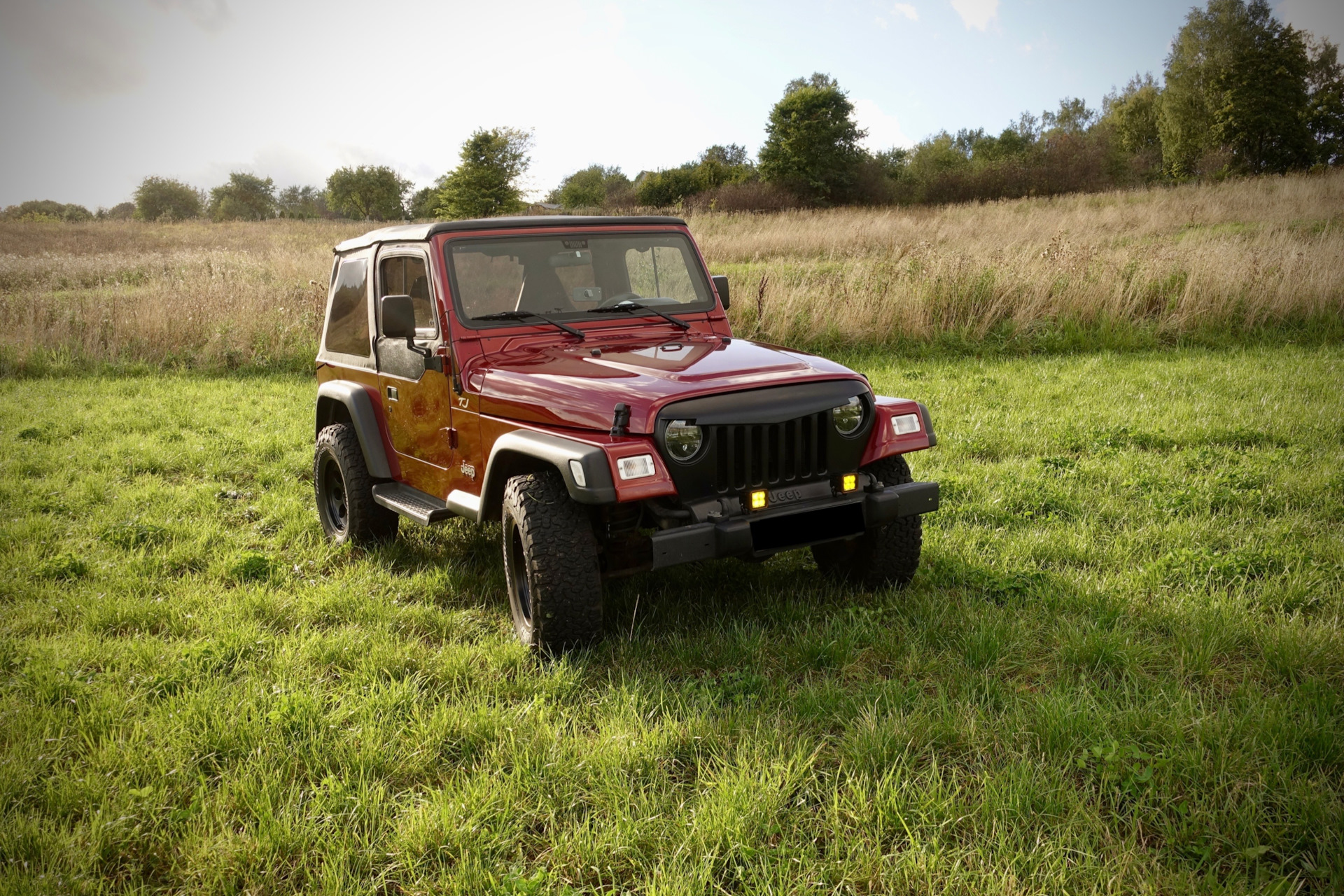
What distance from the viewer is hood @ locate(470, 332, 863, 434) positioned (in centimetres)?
336

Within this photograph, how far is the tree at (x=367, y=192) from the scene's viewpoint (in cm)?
6069

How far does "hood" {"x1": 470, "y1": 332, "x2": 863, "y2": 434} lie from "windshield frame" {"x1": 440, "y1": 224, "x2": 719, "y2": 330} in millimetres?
146

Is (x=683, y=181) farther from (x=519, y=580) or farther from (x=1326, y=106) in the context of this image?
(x=519, y=580)

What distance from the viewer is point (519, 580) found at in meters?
3.72

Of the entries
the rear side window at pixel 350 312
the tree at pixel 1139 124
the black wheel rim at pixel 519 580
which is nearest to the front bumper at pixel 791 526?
the black wheel rim at pixel 519 580

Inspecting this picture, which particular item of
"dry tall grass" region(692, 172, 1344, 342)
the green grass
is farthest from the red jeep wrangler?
"dry tall grass" region(692, 172, 1344, 342)

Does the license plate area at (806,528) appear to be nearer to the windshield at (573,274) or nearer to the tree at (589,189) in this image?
the windshield at (573,274)

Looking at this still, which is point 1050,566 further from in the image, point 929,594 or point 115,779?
point 115,779

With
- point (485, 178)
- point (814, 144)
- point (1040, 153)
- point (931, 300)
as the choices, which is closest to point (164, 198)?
point (485, 178)

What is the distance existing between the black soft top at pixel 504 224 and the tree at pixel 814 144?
4070 cm

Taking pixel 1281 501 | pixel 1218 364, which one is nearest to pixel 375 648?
pixel 1281 501

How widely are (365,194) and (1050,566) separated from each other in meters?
63.8

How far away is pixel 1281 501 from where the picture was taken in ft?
16.5

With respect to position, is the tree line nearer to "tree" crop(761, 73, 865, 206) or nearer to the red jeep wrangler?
"tree" crop(761, 73, 865, 206)
